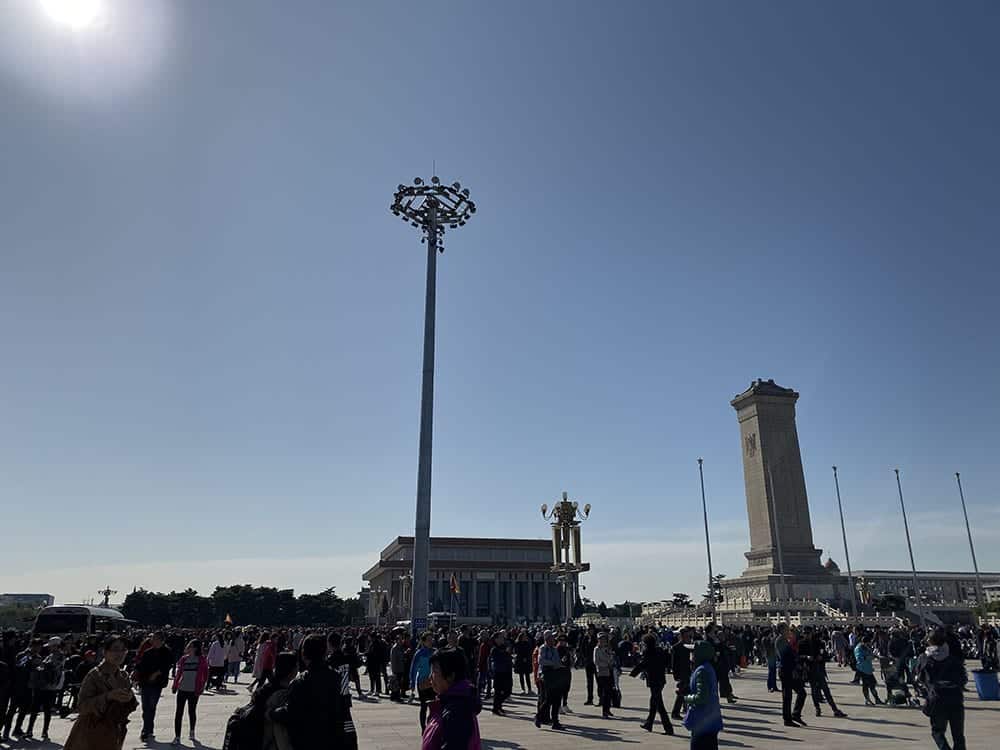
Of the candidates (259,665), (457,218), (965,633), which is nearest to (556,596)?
(965,633)

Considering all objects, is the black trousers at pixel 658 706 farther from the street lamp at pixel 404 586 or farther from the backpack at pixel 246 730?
the street lamp at pixel 404 586

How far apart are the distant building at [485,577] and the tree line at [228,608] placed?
437 inches

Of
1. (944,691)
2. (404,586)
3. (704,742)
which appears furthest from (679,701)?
(404,586)

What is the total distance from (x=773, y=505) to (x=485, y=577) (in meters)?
43.3

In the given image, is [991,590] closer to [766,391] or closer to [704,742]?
[766,391]

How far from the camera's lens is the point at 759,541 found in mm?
87188

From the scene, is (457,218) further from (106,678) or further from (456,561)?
(456,561)

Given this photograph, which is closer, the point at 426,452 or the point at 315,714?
the point at 315,714

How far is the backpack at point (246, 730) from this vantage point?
500 centimetres

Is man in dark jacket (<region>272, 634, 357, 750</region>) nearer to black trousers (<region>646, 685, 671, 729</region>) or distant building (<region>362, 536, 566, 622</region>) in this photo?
black trousers (<region>646, 685, 671, 729</region>)

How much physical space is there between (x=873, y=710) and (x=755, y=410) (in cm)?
8086

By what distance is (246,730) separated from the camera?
5.04m

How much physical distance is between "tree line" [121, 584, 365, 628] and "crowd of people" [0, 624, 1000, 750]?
77.4m

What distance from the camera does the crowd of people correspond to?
16.0 feet
